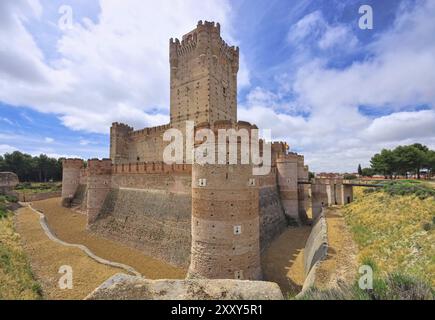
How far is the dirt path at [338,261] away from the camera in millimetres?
7898

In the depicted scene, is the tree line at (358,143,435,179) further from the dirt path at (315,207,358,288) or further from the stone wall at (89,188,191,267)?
the stone wall at (89,188,191,267)

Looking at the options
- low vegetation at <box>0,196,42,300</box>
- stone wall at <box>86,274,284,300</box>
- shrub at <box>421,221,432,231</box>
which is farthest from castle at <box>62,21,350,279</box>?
shrub at <box>421,221,432,231</box>

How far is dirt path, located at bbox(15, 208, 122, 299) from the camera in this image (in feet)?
32.1

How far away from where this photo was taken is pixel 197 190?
1041 centimetres

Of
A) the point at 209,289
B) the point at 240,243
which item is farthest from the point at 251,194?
the point at 209,289

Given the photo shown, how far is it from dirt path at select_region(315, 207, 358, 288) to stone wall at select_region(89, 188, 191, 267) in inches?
285

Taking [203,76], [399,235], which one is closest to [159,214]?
[399,235]

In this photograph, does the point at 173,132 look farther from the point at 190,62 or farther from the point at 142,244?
the point at 142,244

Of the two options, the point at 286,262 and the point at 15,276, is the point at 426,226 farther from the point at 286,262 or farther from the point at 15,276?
the point at 15,276

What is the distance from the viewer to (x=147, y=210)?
16547 mm

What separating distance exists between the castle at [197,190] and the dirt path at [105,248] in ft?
1.90

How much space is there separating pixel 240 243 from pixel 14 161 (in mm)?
66738

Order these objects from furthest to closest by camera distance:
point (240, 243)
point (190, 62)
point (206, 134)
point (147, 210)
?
1. point (190, 62)
2. point (147, 210)
3. point (206, 134)
4. point (240, 243)

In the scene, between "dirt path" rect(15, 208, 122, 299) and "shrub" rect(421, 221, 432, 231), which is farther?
"shrub" rect(421, 221, 432, 231)
